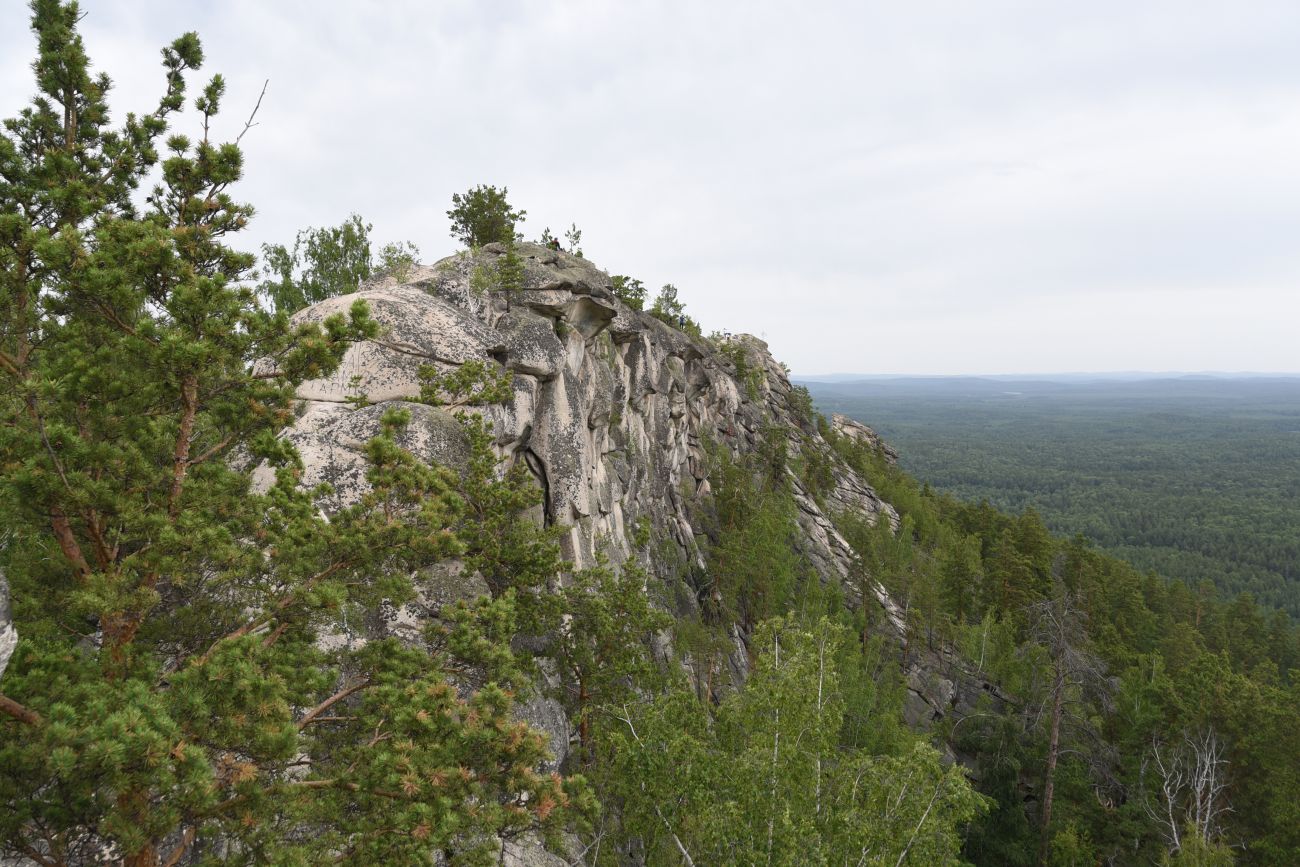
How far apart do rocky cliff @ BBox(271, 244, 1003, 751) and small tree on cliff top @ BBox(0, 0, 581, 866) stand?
91.5 inches

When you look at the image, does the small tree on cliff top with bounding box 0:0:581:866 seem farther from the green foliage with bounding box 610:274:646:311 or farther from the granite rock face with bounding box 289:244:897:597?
the green foliage with bounding box 610:274:646:311

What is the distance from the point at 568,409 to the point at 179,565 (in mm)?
13730

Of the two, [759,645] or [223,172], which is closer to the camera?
[223,172]

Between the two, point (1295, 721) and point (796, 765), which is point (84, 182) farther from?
point (1295, 721)

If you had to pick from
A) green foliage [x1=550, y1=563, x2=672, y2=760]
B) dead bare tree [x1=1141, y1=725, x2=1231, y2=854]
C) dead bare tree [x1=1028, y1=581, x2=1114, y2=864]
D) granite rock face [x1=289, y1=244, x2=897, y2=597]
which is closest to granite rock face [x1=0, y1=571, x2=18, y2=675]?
granite rock face [x1=289, y1=244, x2=897, y2=597]

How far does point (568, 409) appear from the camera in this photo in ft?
63.2

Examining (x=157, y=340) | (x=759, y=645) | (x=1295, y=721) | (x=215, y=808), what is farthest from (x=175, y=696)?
(x=1295, y=721)

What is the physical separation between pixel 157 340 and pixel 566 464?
41.3 feet

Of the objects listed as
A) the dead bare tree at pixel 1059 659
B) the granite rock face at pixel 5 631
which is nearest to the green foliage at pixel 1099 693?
the dead bare tree at pixel 1059 659

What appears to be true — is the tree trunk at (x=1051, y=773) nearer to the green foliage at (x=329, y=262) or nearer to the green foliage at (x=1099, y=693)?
the green foliage at (x=1099, y=693)

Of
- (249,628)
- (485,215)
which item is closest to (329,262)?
(485,215)

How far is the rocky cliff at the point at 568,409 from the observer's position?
1291cm

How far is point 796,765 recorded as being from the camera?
9.64 meters

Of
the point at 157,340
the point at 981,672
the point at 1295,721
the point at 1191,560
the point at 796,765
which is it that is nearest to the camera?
the point at 157,340
